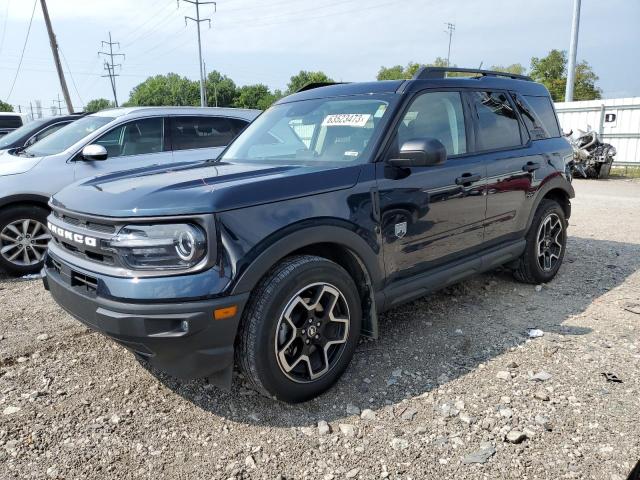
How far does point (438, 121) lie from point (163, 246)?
2231 millimetres

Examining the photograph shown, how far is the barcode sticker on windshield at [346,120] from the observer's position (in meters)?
3.32

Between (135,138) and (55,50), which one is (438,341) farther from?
(55,50)

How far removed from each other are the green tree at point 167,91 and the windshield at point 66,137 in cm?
8116

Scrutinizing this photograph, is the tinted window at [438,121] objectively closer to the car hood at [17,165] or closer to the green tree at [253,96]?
the car hood at [17,165]

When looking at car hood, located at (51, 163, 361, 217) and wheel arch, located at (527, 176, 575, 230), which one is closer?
car hood, located at (51, 163, 361, 217)

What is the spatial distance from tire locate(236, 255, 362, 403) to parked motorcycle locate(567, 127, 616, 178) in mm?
14885

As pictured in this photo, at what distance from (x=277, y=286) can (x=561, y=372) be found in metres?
1.93

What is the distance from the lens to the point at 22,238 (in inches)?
208

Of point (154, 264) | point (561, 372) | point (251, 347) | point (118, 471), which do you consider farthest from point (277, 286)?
point (561, 372)

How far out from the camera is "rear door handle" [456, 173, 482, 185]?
3.57 meters

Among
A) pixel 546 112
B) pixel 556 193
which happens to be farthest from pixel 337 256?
pixel 546 112

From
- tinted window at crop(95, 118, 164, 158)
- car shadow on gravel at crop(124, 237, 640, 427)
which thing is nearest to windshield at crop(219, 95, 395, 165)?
car shadow on gravel at crop(124, 237, 640, 427)

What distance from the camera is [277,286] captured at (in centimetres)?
254

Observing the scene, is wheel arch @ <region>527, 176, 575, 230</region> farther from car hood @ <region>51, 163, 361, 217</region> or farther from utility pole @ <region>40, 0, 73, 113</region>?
utility pole @ <region>40, 0, 73, 113</region>
